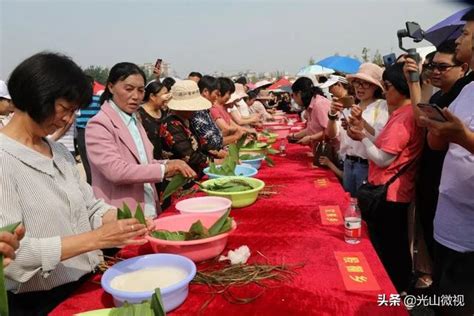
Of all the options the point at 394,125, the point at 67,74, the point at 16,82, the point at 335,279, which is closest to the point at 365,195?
the point at 394,125

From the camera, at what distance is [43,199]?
134cm

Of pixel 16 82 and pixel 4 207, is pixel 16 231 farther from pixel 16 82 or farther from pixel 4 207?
pixel 16 82

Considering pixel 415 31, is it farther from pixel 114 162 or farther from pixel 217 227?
pixel 114 162

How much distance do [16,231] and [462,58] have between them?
6.44ft

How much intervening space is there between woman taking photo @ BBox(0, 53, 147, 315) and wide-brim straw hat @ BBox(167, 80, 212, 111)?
4.97 feet

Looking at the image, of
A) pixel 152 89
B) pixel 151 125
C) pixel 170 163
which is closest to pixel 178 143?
pixel 170 163

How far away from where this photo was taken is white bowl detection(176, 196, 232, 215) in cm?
181

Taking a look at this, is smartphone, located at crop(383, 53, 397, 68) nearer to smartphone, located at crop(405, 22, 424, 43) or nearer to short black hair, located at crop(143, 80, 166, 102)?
smartphone, located at crop(405, 22, 424, 43)

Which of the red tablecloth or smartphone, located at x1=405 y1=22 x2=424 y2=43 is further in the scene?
smartphone, located at x1=405 y1=22 x2=424 y2=43

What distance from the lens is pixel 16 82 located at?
1310mm

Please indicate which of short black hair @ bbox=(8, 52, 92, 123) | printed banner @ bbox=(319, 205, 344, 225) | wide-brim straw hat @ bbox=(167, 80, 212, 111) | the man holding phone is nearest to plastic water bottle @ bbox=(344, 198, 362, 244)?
printed banner @ bbox=(319, 205, 344, 225)

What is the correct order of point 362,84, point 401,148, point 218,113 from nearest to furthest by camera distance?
point 401,148
point 362,84
point 218,113

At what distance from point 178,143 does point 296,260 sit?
5.45 ft

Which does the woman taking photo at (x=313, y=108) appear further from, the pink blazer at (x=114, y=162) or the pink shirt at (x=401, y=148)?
the pink blazer at (x=114, y=162)
